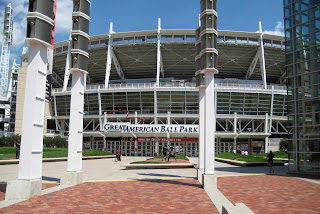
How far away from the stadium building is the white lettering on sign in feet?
0.49

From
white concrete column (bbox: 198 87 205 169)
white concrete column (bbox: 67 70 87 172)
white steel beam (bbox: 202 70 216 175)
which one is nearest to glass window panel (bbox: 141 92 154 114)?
white concrete column (bbox: 198 87 205 169)

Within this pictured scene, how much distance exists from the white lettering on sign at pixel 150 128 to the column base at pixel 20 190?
116ft

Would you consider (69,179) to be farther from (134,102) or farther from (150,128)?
(134,102)

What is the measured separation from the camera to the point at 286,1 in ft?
61.8

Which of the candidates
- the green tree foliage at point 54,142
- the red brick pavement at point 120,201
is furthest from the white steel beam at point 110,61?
the red brick pavement at point 120,201

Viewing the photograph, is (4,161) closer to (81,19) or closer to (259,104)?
(81,19)

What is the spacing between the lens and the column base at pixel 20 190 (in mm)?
8214

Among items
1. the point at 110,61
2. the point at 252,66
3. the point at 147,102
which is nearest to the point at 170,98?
the point at 147,102

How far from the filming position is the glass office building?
16375 mm

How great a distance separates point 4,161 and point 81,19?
14.7 meters

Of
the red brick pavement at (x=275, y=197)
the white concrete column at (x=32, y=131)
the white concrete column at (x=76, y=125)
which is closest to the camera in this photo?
the red brick pavement at (x=275, y=197)

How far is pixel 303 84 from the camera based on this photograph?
56.9 ft

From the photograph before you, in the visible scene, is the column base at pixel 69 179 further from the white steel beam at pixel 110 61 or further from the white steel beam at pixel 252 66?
the white steel beam at pixel 252 66

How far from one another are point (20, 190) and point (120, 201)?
2.87 metres
